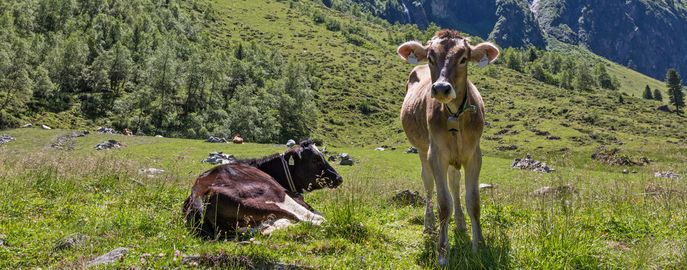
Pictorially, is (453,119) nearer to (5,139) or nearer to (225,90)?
(5,139)

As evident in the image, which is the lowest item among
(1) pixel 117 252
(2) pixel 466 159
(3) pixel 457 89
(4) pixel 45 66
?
(4) pixel 45 66

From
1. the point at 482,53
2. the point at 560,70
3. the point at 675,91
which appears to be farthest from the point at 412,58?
the point at 560,70

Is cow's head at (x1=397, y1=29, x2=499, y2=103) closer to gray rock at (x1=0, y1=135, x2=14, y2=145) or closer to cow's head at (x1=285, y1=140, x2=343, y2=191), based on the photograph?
cow's head at (x1=285, y1=140, x2=343, y2=191)

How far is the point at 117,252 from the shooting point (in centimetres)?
588

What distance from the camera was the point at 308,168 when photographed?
11.2 m

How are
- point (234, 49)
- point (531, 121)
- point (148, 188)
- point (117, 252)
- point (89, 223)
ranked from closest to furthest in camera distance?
point (117, 252)
point (89, 223)
point (148, 188)
point (531, 121)
point (234, 49)

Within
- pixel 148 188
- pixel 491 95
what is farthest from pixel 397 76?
pixel 148 188

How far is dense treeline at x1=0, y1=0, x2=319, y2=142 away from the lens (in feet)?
240

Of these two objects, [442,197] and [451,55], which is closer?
[451,55]

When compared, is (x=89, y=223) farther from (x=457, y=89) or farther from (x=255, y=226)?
(x=457, y=89)

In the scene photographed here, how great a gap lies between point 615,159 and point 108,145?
4622 centimetres

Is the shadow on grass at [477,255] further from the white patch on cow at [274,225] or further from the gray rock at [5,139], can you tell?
the gray rock at [5,139]

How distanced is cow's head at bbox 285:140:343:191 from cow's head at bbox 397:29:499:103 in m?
5.01

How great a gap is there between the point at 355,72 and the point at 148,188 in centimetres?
12949
